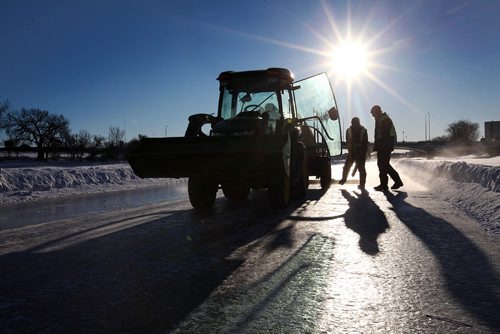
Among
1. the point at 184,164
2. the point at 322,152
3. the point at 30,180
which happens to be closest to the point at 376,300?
the point at 184,164

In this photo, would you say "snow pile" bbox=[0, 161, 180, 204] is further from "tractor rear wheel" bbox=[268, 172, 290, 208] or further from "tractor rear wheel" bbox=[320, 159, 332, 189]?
"tractor rear wheel" bbox=[268, 172, 290, 208]

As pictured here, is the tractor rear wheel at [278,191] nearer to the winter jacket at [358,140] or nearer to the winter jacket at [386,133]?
the winter jacket at [386,133]

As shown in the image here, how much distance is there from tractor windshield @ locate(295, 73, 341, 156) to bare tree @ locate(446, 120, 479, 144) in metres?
102

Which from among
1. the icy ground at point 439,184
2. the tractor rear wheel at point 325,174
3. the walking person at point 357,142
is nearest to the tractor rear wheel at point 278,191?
the icy ground at point 439,184

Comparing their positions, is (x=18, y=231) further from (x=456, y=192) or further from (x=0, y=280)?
(x=456, y=192)

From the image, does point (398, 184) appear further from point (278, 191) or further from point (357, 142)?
point (278, 191)

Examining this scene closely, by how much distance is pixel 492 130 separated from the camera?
209 feet

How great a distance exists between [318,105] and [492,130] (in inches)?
2586

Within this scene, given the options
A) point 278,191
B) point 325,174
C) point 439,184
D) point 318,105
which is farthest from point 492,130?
point 278,191

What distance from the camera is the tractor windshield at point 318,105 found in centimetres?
916

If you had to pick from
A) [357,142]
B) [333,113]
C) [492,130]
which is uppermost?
[492,130]

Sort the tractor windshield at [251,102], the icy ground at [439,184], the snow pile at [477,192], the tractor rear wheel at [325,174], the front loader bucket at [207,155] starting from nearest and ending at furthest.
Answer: the snow pile at [477,192] → the front loader bucket at [207,155] → the icy ground at [439,184] → the tractor windshield at [251,102] → the tractor rear wheel at [325,174]

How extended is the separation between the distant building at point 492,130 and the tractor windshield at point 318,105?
210 feet

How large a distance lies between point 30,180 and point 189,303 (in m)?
13.8
